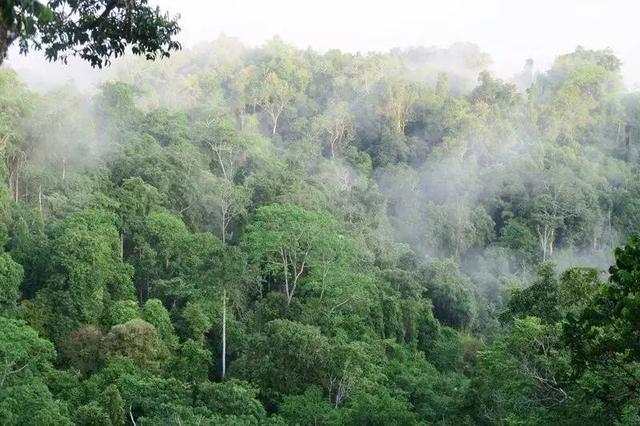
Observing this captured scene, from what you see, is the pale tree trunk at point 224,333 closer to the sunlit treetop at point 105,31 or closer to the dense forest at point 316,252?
the dense forest at point 316,252

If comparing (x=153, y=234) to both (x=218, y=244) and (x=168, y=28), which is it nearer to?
(x=218, y=244)

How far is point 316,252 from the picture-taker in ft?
77.4

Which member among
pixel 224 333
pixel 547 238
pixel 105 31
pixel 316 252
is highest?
pixel 105 31

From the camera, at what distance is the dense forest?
49.6 feet

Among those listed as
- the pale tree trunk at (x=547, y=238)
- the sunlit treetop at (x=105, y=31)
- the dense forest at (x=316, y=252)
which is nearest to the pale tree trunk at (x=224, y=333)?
the dense forest at (x=316, y=252)

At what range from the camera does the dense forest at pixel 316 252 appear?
49.6ft

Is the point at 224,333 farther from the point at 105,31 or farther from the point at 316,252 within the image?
the point at 105,31

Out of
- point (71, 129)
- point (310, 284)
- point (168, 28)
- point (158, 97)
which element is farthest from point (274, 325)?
point (158, 97)

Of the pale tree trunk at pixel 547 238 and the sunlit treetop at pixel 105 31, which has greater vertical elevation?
the sunlit treetop at pixel 105 31

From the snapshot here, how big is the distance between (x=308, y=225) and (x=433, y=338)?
7.32 metres

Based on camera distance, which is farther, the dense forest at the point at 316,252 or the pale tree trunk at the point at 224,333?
the pale tree trunk at the point at 224,333

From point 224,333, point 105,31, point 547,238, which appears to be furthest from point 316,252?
point 547,238

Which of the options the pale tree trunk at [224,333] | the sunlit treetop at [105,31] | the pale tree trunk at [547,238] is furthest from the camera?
the pale tree trunk at [547,238]

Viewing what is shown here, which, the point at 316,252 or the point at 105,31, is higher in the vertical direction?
the point at 105,31
